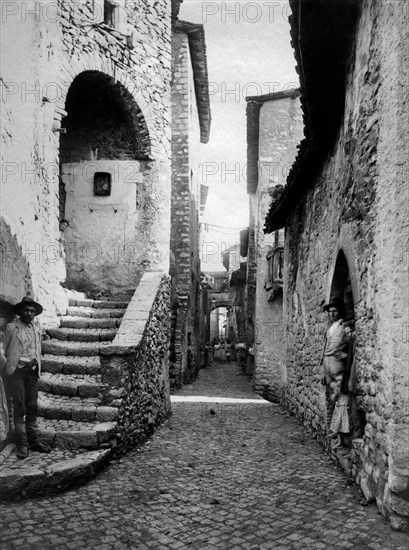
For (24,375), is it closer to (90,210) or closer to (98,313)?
(98,313)

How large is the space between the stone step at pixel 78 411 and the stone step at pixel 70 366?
1.73ft

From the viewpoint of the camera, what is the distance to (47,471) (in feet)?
14.0

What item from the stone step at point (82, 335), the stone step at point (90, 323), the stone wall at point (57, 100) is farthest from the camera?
the stone step at point (90, 323)

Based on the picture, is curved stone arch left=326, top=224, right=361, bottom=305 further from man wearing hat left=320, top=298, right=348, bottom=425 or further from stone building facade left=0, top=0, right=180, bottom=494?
stone building facade left=0, top=0, right=180, bottom=494

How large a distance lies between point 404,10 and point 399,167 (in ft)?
3.60

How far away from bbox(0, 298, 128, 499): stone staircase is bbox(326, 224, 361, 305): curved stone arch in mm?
2792

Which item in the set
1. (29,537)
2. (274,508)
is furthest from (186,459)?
(29,537)

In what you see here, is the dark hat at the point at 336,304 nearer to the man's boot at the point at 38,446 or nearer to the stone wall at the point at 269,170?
the man's boot at the point at 38,446

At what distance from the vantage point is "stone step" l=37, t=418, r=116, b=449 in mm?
5039

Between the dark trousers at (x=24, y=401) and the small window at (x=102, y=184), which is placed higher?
the small window at (x=102, y=184)

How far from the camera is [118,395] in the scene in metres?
5.65

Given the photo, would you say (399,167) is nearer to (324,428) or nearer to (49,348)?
(324,428)

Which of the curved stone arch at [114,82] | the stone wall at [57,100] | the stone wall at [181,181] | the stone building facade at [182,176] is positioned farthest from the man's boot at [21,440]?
the stone wall at [181,181]

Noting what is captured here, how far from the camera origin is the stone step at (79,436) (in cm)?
504
